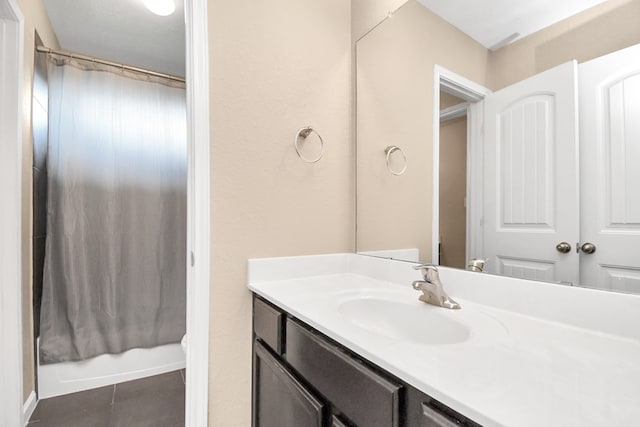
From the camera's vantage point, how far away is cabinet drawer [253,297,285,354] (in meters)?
0.96

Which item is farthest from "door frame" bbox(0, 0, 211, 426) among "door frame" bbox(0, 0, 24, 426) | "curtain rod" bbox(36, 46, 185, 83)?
"curtain rod" bbox(36, 46, 185, 83)

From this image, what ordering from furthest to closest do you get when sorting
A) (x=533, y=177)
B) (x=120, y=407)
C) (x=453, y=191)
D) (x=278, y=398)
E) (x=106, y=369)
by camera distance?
(x=106, y=369) < (x=120, y=407) < (x=453, y=191) < (x=278, y=398) < (x=533, y=177)

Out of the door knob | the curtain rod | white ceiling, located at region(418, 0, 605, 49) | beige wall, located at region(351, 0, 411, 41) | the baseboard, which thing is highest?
the curtain rod

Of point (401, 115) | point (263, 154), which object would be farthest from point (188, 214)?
point (401, 115)

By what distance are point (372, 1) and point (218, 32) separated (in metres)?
0.75

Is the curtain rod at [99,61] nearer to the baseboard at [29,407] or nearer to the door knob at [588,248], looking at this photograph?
the baseboard at [29,407]

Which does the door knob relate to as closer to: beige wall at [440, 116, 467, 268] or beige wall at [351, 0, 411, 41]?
beige wall at [440, 116, 467, 268]

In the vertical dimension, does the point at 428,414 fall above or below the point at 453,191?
below

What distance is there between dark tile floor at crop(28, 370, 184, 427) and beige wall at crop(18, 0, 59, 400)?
176mm

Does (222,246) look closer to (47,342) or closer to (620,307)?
(620,307)

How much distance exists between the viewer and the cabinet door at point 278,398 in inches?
30.4

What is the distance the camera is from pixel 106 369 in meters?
1.97

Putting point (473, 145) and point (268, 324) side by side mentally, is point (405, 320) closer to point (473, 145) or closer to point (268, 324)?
point (268, 324)

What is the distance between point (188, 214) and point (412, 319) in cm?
90
